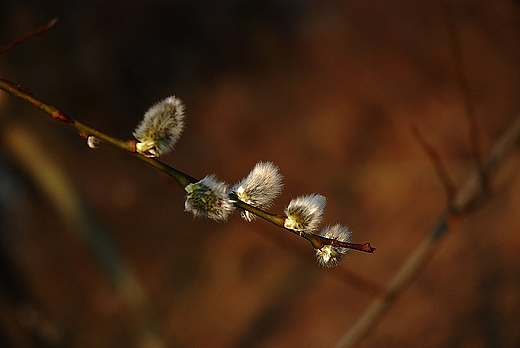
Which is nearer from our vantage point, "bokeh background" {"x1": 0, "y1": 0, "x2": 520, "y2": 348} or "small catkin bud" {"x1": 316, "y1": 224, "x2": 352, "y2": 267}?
"small catkin bud" {"x1": 316, "y1": 224, "x2": 352, "y2": 267}

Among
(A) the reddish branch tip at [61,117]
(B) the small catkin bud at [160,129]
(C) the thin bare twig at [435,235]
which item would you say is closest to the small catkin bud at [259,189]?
(B) the small catkin bud at [160,129]

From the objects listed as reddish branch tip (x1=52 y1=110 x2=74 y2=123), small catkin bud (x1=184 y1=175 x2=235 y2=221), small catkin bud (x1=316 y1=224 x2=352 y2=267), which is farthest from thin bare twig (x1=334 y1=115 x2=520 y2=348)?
reddish branch tip (x1=52 y1=110 x2=74 y2=123)

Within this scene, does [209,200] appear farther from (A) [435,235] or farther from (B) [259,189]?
(A) [435,235]

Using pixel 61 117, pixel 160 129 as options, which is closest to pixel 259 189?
pixel 160 129

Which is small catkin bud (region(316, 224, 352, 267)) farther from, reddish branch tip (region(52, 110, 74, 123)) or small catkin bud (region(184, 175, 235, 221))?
reddish branch tip (region(52, 110, 74, 123))

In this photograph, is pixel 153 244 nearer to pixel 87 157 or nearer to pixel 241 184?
pixel 87 157

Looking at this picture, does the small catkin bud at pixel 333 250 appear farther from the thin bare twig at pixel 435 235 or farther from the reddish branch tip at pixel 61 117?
the thin bare twig at pixel 435 235
